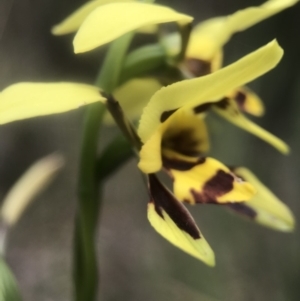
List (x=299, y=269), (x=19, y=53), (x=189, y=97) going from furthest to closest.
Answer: (x=19, y=53)
(x=299, y=269)
(x=189, y=97)

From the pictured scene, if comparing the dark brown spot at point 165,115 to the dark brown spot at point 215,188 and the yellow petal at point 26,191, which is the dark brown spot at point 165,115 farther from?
the yellow petal at point 26,191

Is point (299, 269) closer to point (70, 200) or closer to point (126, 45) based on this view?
point (70, 200)

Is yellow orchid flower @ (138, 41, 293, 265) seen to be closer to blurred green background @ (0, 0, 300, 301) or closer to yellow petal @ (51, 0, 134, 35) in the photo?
yellow petal @ (51, 0, 134, 35)

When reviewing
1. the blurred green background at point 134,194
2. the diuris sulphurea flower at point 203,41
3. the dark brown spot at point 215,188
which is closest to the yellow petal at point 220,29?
the diuris sulphurea flower at point 203,41

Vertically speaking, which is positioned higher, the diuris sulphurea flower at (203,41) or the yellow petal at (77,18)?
the yellow petal at (77,18)

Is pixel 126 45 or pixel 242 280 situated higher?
pixel 126 45

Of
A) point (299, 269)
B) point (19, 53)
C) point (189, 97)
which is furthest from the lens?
point (19, 53)

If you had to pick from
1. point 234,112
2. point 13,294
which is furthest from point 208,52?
point 13,294

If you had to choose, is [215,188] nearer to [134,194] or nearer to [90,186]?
[90,186]
